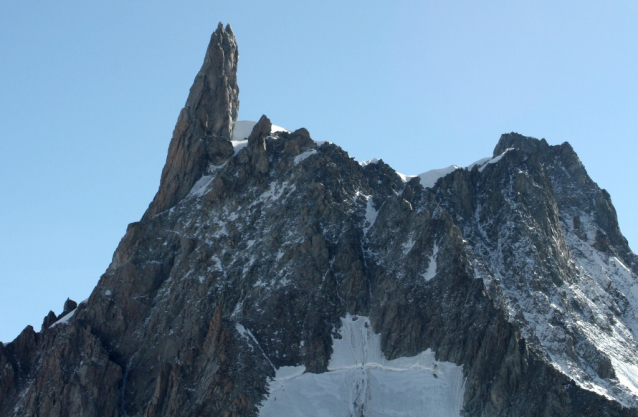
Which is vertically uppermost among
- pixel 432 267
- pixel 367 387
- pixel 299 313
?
pixel 432 267

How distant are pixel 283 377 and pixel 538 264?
54.7 m

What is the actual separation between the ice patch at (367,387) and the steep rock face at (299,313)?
1.17 metres

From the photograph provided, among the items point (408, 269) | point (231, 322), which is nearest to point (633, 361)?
point (408, 269)

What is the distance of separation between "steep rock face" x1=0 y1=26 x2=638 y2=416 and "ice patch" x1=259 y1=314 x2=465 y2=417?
117 cm

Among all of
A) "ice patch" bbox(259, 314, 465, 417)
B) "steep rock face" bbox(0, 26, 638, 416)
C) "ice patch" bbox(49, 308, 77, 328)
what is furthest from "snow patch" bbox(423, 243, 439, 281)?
"ice patch" bbox(49, 308, 77, 328)

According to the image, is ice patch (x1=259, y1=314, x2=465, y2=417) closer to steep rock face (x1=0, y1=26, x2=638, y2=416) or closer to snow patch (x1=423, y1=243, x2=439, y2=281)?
steep rock face (x1=0, y1=26, x2=638, y2=416)

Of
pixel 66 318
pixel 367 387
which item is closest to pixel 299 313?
pixel 367 387

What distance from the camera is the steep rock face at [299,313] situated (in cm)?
16462

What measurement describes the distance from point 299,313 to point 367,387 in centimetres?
1789

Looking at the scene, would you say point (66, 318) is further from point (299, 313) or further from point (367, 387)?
point (367, 387)

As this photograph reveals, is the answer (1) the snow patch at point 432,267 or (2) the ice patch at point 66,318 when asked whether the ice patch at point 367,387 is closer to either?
(1) the snow patch at point 432,267

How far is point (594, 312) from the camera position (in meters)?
192

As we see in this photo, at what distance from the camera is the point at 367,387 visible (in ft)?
550

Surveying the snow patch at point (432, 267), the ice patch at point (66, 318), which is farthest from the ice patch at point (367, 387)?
the ice patch at point (66, 318)
